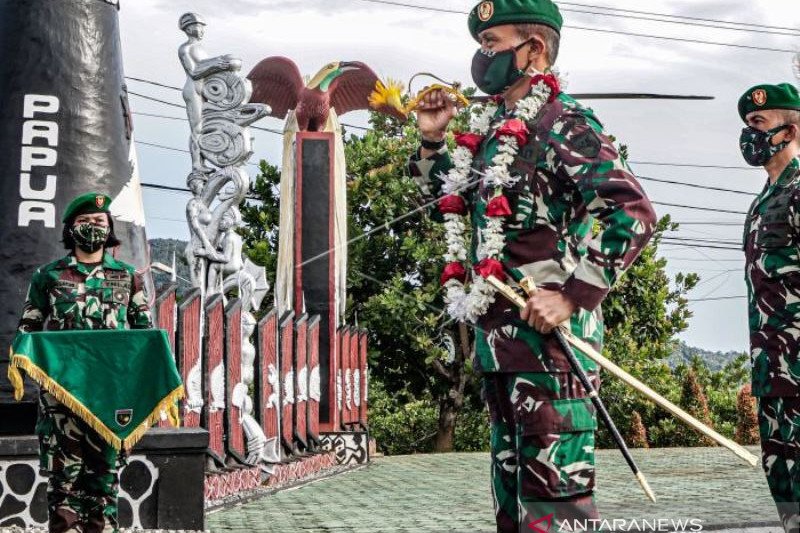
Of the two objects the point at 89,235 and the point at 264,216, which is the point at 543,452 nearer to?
the point at 89,235

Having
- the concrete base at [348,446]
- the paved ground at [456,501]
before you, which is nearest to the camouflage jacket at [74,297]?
the paved ground at [456,501]

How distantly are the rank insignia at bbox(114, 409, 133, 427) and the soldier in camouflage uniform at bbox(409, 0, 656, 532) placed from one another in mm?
2937

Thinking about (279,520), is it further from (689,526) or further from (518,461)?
(518,461)

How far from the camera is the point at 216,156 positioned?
12.4 metres

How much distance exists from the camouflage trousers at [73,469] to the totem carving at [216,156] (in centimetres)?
563

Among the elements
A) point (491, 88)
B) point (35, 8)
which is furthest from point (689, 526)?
point (35, 8)

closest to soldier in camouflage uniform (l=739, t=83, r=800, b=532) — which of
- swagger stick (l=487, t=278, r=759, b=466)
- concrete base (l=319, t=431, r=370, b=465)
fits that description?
swagger stick (l=487, t=278, r=759, b=466)

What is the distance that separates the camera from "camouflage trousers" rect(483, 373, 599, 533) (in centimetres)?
372

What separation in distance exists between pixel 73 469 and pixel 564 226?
11.4 feet

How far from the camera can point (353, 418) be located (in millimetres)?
20688

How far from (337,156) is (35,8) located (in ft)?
30.3

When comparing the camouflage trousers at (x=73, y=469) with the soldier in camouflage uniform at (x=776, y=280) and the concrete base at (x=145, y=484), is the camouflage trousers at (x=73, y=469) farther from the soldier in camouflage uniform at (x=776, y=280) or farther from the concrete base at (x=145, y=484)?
the soldier in camouflage uniform at (x=776, y=280)

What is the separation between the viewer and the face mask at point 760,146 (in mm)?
5914

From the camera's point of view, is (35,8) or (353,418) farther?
(353,418)
